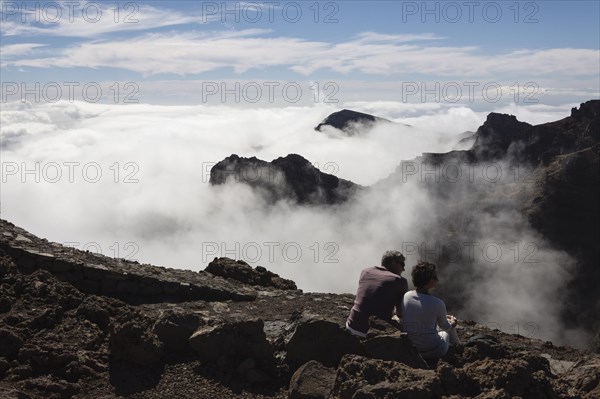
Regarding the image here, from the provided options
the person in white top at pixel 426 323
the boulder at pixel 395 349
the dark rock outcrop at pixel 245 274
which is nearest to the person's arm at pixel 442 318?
the person in white top at pixel 426 323

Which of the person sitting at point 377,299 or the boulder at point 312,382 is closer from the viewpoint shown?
the boulder at point 312,382

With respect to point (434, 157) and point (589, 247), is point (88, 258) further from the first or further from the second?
point (434, 157)

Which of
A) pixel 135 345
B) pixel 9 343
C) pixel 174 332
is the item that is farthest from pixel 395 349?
pixel 9 343

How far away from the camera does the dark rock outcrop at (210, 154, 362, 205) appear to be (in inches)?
4705

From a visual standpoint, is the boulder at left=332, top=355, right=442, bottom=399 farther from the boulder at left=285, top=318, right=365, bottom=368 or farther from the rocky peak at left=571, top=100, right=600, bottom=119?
the rocky peak at left=571, top=100, right=600, bottom=119

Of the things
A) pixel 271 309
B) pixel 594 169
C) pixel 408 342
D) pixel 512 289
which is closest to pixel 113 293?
pixel 271 309

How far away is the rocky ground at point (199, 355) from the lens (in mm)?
6855

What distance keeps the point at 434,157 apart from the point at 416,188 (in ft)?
26.5

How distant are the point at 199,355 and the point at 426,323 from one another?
3601 mm

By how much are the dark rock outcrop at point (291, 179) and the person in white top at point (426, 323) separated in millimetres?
107645

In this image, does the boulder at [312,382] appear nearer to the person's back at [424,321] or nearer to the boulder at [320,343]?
the boulder at [320,343]

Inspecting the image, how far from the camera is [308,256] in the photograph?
16038 centimetres

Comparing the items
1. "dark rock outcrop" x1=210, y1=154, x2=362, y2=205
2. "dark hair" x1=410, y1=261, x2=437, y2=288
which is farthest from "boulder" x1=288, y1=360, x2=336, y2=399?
"dark rock outcrop" x1=210, y1=154, x2=362, y2=205

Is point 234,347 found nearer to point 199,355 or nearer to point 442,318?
point 199,355
